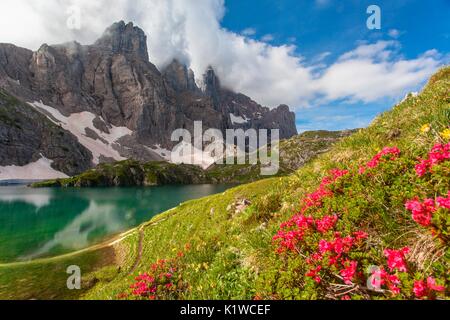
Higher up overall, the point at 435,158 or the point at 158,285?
the point at 435,158

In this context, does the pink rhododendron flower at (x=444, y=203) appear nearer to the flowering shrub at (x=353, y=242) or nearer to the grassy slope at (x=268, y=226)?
the flowering shrub at (x=353, y=242)

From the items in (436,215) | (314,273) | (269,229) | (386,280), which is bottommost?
(314,273)

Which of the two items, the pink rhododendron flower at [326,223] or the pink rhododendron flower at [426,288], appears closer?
the pink rhododendron flower at [426,288]

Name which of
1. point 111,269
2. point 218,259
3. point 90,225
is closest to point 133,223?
point 90,225

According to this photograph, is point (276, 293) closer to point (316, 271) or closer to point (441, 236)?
point (316, 271)

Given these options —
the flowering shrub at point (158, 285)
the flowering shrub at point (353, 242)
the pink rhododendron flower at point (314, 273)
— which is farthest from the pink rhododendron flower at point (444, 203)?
the flowering shrub at point (158, 285)

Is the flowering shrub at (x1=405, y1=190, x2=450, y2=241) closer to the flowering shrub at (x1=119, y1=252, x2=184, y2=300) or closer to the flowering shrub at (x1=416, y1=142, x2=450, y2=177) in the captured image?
the flowering shrub at (x1=416, y1=142, x2=450, y2=177)

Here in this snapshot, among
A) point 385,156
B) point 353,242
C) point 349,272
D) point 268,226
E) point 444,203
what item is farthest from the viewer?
point 268,226

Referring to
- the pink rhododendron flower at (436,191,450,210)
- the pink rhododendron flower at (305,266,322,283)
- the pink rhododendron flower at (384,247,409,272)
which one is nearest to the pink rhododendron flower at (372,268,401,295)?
the pink rhododendron flower at (384,247,409,272)

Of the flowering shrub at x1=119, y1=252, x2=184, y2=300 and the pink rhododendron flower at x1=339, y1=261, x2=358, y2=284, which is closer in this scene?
the pink rhododendron flower at x1=339, y1=261, x2=358, y2=284

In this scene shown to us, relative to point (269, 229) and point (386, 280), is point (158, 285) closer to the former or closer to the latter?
point (269, 229)

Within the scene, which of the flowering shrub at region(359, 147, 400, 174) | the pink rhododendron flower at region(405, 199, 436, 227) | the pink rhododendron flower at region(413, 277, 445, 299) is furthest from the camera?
the flowering shrub at region(359, 147, 400, 174)

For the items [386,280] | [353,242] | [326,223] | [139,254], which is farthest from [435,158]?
[139,254]
